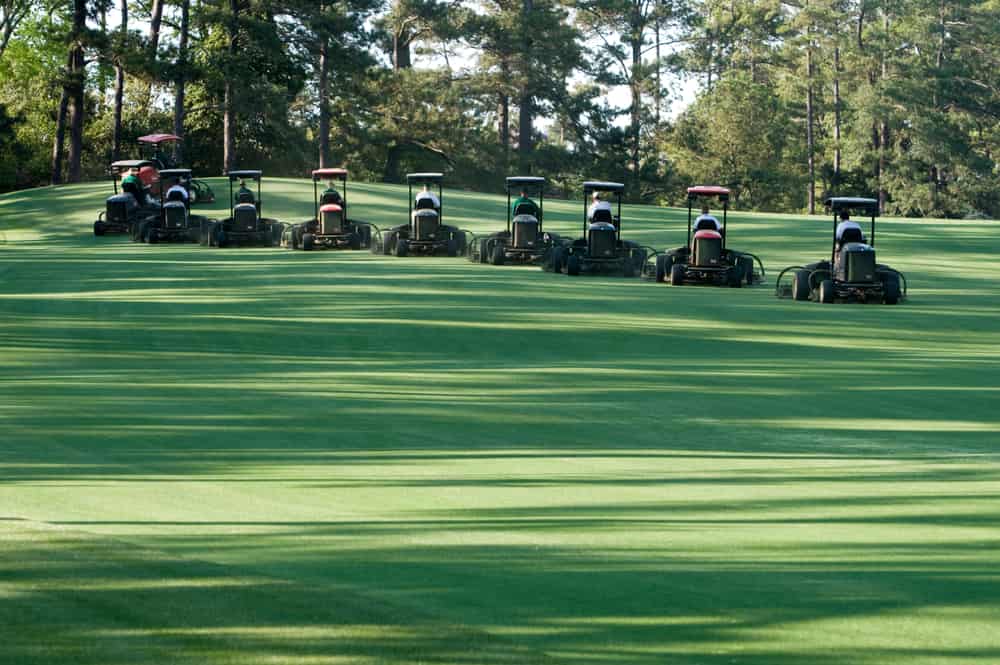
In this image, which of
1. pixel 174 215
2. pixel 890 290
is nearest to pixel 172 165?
pixel 174 215

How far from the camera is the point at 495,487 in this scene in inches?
379

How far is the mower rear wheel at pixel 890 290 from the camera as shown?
82.6 feet

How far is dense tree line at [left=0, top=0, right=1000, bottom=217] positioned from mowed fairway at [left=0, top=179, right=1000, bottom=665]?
151ft

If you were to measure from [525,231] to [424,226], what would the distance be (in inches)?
129

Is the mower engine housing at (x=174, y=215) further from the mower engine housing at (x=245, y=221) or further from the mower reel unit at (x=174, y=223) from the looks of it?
the mower engine housing at (x=245, y=221)

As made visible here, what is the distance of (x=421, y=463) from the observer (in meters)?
10.5

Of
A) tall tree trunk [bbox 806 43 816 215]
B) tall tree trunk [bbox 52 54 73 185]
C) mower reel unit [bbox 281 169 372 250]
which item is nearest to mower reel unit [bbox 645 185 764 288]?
mower reel unit [bbox 281 169 372 250]

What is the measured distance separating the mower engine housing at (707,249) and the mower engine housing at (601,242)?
2.64 meters

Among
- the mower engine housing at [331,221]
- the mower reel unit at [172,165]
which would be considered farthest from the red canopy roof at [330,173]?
the mower reel unit at [172,165]

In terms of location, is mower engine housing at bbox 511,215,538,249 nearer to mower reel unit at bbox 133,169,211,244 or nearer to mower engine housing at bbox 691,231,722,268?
mower engine housing at bbox 691,231,722,268

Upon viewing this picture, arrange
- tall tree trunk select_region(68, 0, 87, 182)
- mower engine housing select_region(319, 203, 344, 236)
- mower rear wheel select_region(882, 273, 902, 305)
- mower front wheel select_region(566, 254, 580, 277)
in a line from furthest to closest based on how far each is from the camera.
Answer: tall tree trunk select_region(68, 0, 87, 182), mower engine housing select_region(319, 203, 344, 236), mower front wheel select_region(566, 254, 580, 277), mower rear wheel select_region(882, 273, 902, 305)

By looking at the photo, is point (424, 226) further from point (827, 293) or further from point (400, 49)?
point (400, 49)

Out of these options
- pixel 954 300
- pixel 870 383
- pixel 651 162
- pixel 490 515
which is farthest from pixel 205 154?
pixel 490 515

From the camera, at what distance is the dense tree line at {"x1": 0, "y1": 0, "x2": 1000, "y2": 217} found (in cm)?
6894
